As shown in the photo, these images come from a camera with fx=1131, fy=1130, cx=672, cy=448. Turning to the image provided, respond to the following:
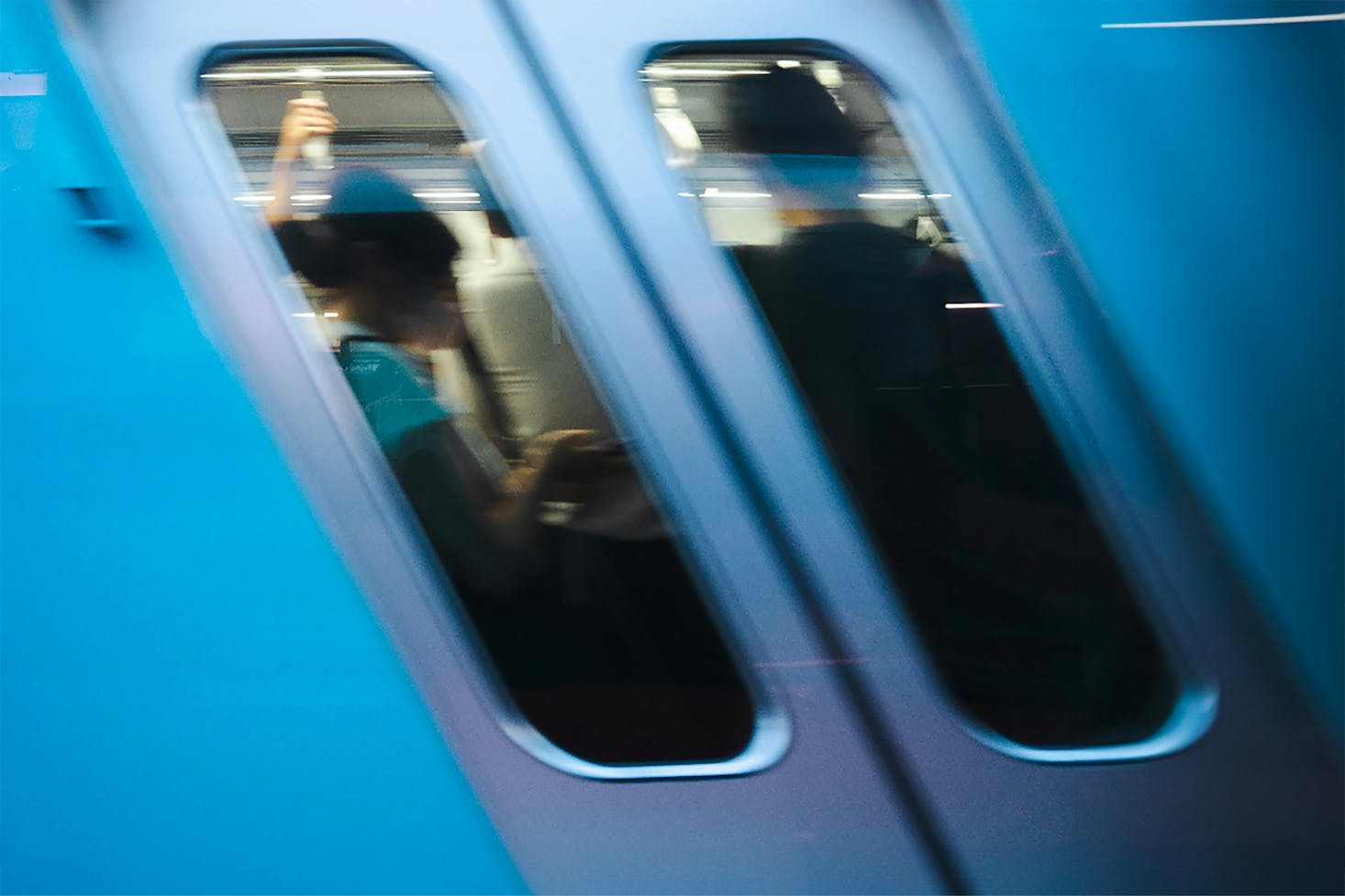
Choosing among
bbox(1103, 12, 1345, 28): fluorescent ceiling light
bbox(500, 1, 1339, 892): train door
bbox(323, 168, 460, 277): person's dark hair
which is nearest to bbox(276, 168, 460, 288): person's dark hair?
bbox(323, 168, 460, 277): person's dark hair

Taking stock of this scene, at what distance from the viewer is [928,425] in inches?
60.0

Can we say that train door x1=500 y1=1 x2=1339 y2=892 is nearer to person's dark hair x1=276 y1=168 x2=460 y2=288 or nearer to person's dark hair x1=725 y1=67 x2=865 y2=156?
person's dark hair x1=725 y1=67 x2=865 y2=156

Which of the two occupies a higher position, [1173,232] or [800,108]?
[800,108]

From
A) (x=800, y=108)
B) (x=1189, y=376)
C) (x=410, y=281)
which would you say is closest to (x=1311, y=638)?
(x=1189, y=376)

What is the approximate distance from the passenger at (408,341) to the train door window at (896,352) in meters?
0.35

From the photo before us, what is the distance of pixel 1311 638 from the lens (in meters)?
1.49

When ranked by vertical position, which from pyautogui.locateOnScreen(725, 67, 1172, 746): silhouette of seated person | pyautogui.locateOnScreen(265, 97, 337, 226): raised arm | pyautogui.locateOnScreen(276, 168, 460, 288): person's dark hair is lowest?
pyautogui.locateOnScreen(725, 67, 1172, 746): silhouette of seated person

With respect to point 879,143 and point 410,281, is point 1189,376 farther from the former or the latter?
point 410,281

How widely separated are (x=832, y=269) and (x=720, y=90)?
0.28 metres

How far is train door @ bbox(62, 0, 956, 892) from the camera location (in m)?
1.48

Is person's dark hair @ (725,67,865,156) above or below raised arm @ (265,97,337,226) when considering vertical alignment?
below

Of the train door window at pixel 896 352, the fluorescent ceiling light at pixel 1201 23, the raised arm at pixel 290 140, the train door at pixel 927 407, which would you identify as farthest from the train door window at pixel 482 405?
Answer: the fluorescent ceiling light at pixel 1201 23

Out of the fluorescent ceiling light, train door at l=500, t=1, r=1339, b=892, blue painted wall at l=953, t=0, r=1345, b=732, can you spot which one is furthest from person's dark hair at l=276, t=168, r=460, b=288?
the fluorescent ceiling light

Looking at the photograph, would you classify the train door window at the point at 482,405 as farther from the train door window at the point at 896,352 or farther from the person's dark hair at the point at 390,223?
the train door window at the point at 896,352
